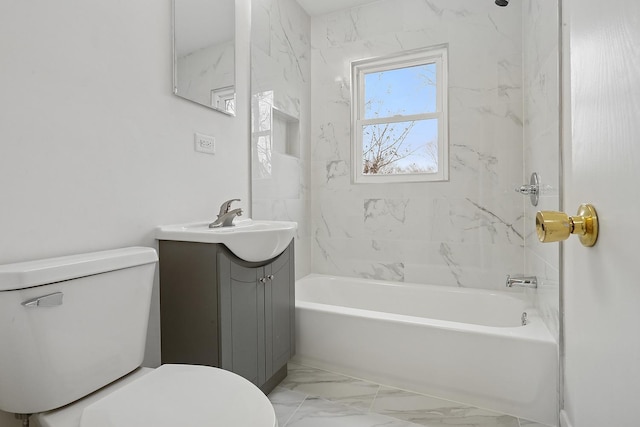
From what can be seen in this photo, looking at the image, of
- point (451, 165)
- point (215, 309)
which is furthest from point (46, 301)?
point (451, 165)

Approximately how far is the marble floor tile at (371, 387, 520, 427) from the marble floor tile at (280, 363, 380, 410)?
64mm

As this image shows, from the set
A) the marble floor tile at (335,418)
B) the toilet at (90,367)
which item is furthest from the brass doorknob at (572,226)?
the marble floor tile at (335,418)

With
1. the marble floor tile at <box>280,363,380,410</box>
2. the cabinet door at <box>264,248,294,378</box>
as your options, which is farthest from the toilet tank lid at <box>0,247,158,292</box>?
the marble floor tile at <box>280,363,380,410</box>

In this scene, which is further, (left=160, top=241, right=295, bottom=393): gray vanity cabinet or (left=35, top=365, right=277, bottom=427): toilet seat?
(left=160, top=241, right=295, bottom=393): gray vanity cabinet

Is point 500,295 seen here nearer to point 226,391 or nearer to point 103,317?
point 226,391

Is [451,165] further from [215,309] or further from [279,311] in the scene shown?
[215,309]

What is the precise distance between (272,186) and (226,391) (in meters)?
1.62

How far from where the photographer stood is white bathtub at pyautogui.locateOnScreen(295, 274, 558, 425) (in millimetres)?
1542

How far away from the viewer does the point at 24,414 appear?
95 centimetres

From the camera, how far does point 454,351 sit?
1.67 meters

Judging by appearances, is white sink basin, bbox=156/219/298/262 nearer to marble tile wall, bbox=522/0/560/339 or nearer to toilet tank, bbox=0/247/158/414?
toilet tank, bbox=0/247/158/414

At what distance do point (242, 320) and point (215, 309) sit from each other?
7.0 inches

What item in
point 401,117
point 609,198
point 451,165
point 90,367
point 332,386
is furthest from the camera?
point 401,117

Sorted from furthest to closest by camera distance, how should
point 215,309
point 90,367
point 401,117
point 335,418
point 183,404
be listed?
point 401,117 < point 335,418 < point 215,309 < point 90,367 < point 183,404
